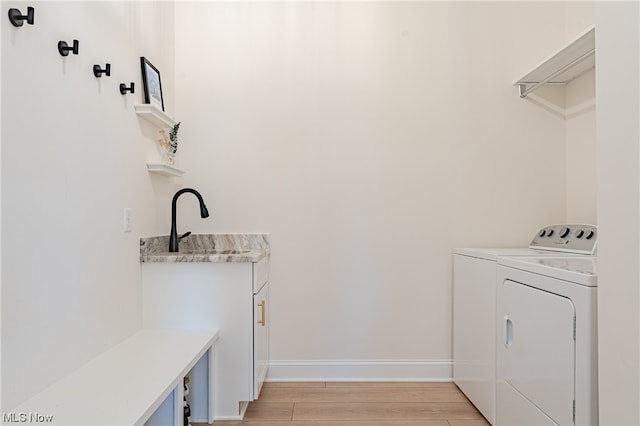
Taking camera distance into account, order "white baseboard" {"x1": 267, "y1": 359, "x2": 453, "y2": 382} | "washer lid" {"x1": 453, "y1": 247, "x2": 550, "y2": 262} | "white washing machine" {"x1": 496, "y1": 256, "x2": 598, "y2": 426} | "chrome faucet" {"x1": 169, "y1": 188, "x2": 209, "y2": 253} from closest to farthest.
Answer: "white washing machine" {"x1": 496, "y1": 256, "x2": 598, "y2": 426} → "washer lid" {"x1": 453, "y1": 247, "x2": 550, "y2": 262} → "chrome faucet" {"x1": 169, "y1": 188, "x2": 209, "y2": 253} → "white baseboard" {"x1": 267, "y1": 359, "x2": 453, "y2": 382}

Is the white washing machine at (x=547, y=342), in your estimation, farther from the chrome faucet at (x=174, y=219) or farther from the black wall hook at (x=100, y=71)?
the black wall hook at (x=100, y=71)

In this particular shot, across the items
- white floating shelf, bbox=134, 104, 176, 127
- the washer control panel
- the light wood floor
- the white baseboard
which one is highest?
white floating shelf, bbox=134, 104, 176, 127

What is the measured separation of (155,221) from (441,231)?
171cm

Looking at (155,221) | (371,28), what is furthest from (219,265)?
(371,28)

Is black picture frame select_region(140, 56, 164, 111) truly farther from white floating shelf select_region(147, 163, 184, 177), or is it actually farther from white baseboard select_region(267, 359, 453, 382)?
white baseboard select_region(267, 359, 453, 382)

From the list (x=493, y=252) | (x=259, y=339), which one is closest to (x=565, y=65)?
(x=493, y=252)

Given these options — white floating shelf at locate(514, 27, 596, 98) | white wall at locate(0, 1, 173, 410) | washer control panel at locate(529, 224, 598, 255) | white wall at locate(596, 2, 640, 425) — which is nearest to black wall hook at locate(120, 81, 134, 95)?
white wall at locate(0, 1, 173, 410)

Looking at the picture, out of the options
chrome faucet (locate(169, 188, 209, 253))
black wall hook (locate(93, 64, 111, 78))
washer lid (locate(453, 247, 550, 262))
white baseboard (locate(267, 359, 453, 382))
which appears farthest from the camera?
white baseboard (locate(267, 359, 453, 382))

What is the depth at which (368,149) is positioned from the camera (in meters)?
2.56

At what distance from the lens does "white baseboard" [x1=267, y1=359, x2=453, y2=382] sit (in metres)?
2.52

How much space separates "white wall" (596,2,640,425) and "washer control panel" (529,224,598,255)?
0.82 metres

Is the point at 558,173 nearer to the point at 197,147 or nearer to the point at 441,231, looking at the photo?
the point at 441,231

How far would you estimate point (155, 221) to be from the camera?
2.29 meters

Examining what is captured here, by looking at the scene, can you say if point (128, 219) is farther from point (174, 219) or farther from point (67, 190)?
point (67, 190)
